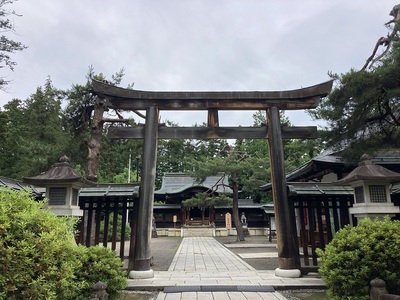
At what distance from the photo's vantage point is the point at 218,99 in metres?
8.79

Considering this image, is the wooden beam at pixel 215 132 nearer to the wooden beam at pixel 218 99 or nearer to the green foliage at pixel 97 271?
Result: the wooden beam at pixel 218 99

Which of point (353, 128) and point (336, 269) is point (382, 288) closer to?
point (336, 269)

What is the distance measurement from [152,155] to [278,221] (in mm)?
3853

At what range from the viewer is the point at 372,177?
6.52 m

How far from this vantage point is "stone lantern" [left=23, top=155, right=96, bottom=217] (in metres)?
6.82

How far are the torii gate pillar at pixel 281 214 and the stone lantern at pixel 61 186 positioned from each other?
5019 mm

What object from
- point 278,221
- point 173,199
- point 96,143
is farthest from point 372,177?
point 173,199

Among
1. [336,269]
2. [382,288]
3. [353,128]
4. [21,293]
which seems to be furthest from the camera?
[353,128]

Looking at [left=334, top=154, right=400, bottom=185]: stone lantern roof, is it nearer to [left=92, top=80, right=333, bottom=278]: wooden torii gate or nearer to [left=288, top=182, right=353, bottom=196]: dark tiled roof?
[left=288, top=182, right=353, bottom=196]: dark tiled roof

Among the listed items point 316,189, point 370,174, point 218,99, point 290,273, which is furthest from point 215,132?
point 290,273

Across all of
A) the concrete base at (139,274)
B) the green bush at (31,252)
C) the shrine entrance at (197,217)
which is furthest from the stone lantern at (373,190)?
the shrine entrance at (197,217)

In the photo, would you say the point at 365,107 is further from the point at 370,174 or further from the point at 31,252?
the point at 31,252

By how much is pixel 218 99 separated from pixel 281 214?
371 centimetres

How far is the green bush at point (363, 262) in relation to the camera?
184 inches
